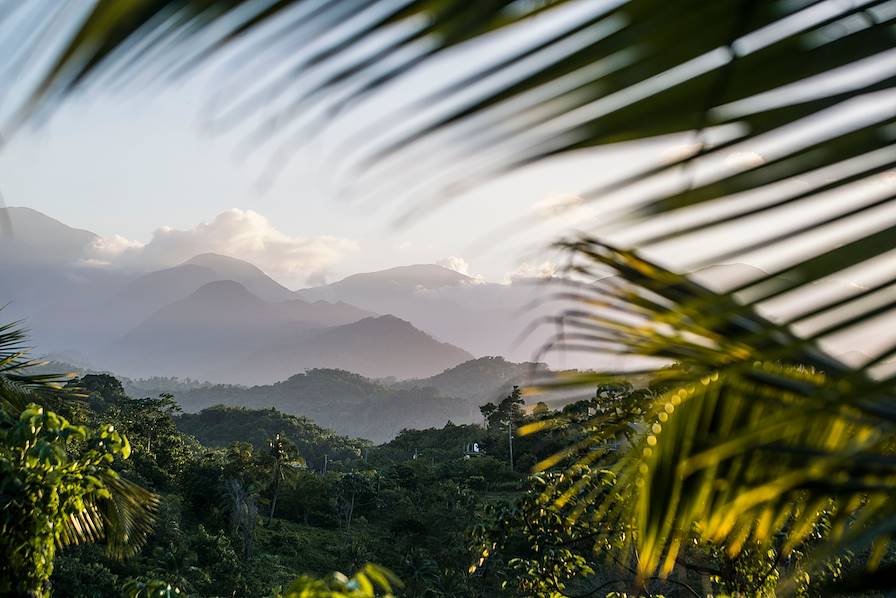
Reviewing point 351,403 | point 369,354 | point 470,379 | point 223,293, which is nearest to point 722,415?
point 351,403

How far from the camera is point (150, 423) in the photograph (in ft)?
72.2

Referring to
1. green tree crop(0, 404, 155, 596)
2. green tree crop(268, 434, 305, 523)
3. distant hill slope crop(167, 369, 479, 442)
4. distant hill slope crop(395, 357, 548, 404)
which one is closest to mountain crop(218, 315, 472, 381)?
distant hill slope crop(395, 357, 548, 404)

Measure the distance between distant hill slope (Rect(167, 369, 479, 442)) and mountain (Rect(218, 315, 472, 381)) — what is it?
2293 inches

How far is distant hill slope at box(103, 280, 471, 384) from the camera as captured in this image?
155 metres

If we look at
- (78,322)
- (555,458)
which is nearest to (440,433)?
(555,458)

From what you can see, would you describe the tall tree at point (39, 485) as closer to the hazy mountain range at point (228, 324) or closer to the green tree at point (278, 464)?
the green tree at point (278, 464)

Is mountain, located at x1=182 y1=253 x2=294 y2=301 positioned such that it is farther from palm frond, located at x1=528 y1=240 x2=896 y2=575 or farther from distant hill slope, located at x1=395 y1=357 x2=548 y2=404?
palm frond, located at x1=528 y1=240 x2=896 y2=575

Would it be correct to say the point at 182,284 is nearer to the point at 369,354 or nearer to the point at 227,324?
the point at 227,324

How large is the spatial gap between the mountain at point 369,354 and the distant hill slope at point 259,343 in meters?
0.23

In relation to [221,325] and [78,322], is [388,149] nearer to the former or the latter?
[221,325]

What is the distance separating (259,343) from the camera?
16525 cm

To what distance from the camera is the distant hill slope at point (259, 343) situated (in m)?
155

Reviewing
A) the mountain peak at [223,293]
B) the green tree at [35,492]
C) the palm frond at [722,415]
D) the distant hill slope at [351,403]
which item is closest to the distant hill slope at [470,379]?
the distant hill slope at [351,403]

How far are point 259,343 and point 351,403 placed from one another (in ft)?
277
